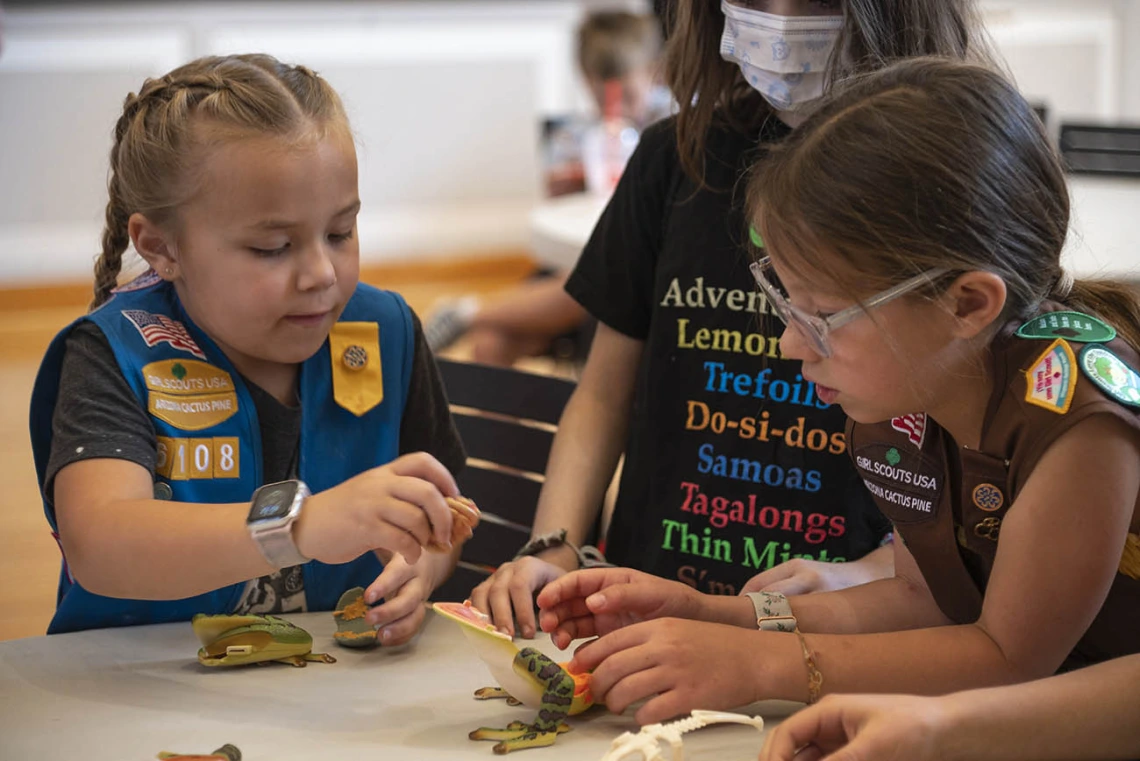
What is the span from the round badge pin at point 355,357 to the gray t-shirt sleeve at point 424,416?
0.28ft

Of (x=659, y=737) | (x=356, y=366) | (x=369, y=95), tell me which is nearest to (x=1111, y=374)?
(x=659, y=737)

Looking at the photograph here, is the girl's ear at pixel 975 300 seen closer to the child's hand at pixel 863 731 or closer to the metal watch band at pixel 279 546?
the child's hand at pixel 863 731

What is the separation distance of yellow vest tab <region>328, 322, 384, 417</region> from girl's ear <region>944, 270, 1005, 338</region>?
0.68 metres

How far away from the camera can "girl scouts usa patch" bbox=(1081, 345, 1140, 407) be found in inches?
36.4

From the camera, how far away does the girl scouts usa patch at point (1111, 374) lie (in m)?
0.93

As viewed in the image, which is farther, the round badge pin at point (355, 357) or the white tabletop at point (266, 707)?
the round badge pin at point (355, 357)

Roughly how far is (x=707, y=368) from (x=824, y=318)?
1.43ft

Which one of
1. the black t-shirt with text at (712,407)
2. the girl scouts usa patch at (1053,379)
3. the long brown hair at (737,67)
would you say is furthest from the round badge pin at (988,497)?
the long brown hair at (737,67)

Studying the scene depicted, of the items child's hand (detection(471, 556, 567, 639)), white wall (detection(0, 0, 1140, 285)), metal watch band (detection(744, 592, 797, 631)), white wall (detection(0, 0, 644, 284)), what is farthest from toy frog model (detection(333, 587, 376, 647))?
white wall (detection(0, 0, 644, 284))

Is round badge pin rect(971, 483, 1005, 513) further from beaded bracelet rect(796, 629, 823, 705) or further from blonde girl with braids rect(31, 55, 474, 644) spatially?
blonde girl with braids rect(31, 55, 474, 644)

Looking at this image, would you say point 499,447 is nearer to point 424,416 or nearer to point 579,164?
point 424,416

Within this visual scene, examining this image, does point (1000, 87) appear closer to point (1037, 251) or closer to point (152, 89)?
point (1037, 251)

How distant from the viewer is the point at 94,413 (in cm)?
121

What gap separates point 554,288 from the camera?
3385 millimetres
